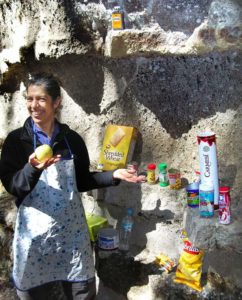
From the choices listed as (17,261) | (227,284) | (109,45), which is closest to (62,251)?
(17,261)

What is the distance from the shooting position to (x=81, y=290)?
247 cm

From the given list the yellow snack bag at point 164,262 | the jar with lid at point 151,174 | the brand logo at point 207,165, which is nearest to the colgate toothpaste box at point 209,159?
the brand logo at point 207,165

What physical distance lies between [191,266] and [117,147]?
896 mm

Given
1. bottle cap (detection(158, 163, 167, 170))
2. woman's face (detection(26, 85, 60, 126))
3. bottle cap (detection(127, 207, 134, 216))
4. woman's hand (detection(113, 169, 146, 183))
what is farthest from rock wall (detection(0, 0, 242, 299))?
woman's face (detection(26, 85, 60, 126))

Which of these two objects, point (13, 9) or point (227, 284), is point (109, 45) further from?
point (227, 284)

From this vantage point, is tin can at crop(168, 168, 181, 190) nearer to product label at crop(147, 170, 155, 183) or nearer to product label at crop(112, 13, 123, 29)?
product label at crop(147, 170, 155, 183)

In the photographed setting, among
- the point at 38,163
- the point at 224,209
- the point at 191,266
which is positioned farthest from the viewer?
the point at 191,266

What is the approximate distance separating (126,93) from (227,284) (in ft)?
4.50

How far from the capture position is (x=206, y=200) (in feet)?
7.54

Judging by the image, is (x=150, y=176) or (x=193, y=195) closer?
(x=193, y=195)

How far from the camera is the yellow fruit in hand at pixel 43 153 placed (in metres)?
Answer: 2.08

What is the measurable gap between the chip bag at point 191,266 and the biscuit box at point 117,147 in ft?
2.27

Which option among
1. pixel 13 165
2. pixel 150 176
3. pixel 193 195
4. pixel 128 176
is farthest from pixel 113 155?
pixel 13 165

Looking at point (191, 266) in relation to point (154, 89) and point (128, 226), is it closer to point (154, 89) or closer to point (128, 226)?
point (128, 226)
